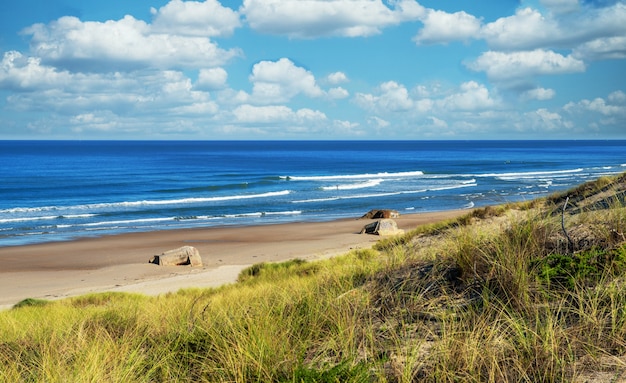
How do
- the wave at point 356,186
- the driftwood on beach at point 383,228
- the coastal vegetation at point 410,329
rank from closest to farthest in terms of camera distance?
the coastal vegetation at point 410,329 < the driftwood on beach at point 383,228 < the wave at point 356,186

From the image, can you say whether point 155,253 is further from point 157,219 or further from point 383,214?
point 383,214

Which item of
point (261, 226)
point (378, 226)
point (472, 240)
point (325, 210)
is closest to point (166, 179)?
point (325, 210)

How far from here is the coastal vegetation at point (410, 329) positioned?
4.58 metres

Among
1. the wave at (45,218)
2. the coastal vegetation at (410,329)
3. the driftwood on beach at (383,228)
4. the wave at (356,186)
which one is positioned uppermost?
the coastal vegetation at (410,329)

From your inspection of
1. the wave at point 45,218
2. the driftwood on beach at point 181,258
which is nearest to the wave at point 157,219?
the wave at point 45,218

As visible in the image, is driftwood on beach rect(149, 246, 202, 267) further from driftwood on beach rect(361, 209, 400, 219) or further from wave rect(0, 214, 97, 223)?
wave rect(0, 214, 97, 223)

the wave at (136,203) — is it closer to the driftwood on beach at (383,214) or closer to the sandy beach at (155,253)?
the sandy beach at (155,253)

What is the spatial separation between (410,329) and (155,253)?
23287 millimetres

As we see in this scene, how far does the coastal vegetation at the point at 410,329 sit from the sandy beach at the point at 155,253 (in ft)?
39.3

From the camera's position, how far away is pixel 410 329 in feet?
18.2

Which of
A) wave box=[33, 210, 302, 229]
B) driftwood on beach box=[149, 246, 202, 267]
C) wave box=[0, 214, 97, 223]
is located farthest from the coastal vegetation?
wave box=[0, 214, 97, 223]

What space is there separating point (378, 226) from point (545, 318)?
25.8 meters

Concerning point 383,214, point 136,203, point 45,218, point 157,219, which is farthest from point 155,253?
point 136,203

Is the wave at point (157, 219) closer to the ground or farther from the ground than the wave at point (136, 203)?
closer to the ground
